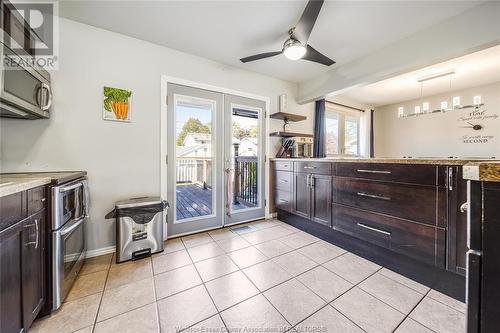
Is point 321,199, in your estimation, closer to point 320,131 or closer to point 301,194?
point 301,194

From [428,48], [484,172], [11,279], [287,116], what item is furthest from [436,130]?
[11,279]

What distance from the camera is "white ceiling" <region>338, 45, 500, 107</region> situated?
9.02 feet

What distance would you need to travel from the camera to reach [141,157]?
7.40 feet

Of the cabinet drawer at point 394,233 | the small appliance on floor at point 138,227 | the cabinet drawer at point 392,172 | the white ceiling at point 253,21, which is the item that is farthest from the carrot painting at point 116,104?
the cabinet drawer at point 394,233

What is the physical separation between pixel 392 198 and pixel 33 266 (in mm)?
2553

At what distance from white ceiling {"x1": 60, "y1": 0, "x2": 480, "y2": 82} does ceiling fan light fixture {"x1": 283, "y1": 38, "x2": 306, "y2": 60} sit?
0.22 meters

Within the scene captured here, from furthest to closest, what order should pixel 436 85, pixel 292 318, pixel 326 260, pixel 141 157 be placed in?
pixel 436 85, pixel 141 157, pixel 326 260, pixel 292 318

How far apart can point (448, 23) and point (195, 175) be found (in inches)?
126

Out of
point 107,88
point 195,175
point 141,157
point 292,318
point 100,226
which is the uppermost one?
point 107,88

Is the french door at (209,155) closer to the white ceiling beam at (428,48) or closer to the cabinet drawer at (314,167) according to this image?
the cabinet drawer at (314,167)

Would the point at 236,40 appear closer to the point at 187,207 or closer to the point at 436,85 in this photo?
the point at 187,207

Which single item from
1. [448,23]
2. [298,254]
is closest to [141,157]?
[298,254]

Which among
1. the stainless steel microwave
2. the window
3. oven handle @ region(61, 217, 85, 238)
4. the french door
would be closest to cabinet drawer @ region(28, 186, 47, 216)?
oven handle @ region(61, 217, 85, 238)

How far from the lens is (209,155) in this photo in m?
2.75
